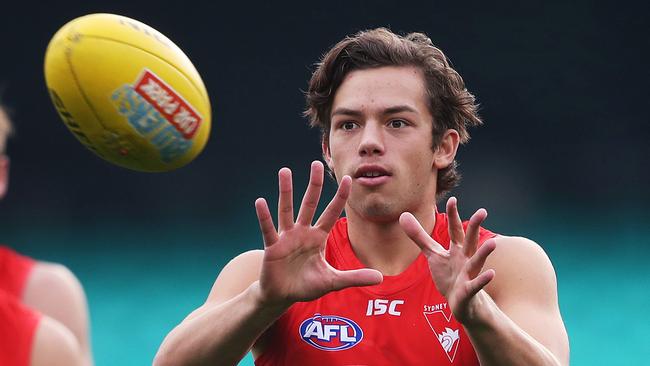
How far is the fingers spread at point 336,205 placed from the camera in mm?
3270

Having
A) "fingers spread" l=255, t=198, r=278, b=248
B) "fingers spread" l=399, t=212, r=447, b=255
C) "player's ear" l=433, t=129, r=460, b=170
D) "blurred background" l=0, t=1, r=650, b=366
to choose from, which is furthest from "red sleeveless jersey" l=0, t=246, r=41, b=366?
"blurred background" l=0, t=1, r=650, b=366

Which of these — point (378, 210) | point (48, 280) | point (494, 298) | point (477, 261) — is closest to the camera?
point (48, 280)

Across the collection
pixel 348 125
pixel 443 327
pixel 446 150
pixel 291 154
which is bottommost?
pixel 443 327

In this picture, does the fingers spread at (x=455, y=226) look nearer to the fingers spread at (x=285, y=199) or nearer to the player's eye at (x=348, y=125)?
the fingers spread at (x=285, y=199)

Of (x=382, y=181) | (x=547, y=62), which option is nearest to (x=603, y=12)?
(x=547, y=62)

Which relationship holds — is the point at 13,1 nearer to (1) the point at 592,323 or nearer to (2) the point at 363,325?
(1) the point at 592,323

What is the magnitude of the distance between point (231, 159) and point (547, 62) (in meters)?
3.16

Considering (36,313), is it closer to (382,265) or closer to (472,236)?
(472,236)

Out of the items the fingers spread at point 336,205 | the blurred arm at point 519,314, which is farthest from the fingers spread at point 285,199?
the blurred arm at point 519,314

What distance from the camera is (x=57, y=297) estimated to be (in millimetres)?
2928

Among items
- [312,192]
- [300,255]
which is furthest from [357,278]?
[312,192]

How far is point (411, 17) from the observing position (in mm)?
9742

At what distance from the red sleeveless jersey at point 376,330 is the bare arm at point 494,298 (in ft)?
0.80

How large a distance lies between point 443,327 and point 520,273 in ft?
1.19
